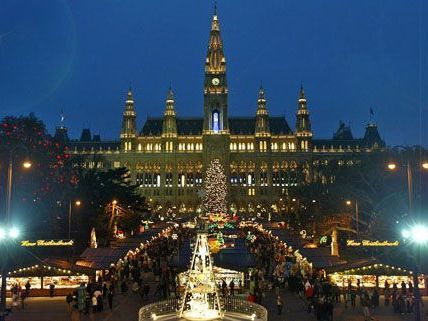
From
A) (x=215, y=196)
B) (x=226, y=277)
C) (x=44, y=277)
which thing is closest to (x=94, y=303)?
(x=44, y=277)

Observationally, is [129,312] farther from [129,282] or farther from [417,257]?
[417,257]

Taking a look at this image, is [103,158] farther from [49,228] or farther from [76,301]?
[76,301]

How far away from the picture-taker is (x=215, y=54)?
12425 cm

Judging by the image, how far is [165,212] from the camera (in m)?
114

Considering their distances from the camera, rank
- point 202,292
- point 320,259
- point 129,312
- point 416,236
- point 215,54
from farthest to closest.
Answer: point 215,54 → point 320,259 → point 129,312 → point 416,236 → point 202,292

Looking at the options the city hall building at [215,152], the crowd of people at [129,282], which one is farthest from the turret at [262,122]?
the crowd of people at [129,282]

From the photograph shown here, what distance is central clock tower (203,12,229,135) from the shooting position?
4806 inches

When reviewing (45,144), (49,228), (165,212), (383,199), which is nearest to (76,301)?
(45,144)

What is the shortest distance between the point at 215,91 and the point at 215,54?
330 inches

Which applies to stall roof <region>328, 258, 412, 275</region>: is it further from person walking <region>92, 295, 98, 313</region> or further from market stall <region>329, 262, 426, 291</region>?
person walking <region>92, 295, 98, 313</region>

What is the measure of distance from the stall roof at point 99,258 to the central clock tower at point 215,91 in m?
87.9

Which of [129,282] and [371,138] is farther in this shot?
[371,138]

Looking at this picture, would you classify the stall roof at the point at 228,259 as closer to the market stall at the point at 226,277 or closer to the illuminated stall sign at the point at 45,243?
the market stall at the point at 226,277

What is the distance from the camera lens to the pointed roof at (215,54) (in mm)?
123250
